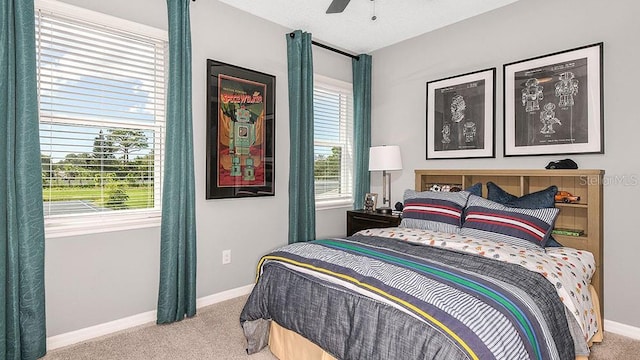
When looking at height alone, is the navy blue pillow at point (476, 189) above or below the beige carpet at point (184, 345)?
above

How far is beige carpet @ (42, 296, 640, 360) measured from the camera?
2.17 meters

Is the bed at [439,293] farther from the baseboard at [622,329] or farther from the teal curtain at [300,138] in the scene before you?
the teal curtain at [300,138]

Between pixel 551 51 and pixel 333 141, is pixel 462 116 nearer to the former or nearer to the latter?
pixel 551 51

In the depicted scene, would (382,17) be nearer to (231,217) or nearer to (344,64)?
(344,64)

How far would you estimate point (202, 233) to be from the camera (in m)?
2.96

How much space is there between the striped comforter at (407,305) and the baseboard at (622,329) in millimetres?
1243

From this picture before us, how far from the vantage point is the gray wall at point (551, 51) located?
247 centimetres

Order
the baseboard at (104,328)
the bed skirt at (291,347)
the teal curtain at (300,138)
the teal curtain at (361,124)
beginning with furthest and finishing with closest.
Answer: the teal curtain at (361,124), the teal curtain at (300,138), the baseboard at (104,328), the bed skirt at (291,347)

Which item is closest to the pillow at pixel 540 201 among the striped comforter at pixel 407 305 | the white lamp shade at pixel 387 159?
the striped comforter at pixel 407 305

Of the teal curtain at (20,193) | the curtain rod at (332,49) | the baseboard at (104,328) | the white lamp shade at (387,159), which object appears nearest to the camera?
the teal curtain at (20,193)

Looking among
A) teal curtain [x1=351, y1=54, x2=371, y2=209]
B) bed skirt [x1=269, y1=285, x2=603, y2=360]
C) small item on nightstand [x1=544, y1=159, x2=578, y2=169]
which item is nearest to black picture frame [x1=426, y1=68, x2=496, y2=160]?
small item on nightstand [x1=544, y1=159, x2=578, y2=169]

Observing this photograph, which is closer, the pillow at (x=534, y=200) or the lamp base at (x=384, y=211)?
the pillow at (x=534, y=200)

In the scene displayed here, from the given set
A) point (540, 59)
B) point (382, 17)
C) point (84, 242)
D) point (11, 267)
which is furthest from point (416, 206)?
point (11, 267)

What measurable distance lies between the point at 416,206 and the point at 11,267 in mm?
2839
